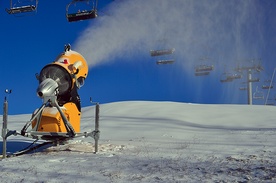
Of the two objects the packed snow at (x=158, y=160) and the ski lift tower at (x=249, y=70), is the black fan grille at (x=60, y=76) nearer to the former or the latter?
the packed snow at (x=158, y=160)

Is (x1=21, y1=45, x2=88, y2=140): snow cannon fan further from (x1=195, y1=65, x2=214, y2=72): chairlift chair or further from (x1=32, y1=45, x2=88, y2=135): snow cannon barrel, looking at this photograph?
(x1=195, y1=65, x2=214, y2=72): chairlift chair

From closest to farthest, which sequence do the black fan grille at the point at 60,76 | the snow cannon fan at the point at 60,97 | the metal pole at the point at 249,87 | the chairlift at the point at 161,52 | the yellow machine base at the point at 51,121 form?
the snow cannon fan at the point at 60,97 → the yellow machine base at the point at 51,121 → the black fan grille at the point at 60,76 → the chairlift at the point at 161,52 → the metal pole at the point at 249,87

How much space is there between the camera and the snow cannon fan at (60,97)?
6944 mm

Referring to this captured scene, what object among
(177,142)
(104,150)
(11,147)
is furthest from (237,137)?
(11,147)

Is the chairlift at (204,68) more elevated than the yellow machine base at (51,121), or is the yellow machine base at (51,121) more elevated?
the chairlift at (204,68)

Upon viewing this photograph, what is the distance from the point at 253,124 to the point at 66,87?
681cm

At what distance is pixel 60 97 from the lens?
25.0 feet

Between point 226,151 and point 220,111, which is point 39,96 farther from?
point 220,111

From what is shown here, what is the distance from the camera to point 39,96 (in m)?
7.00

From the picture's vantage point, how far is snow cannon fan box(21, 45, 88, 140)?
6944 millimetres

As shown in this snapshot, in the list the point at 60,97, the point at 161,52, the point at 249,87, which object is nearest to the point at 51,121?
the point at 60,97

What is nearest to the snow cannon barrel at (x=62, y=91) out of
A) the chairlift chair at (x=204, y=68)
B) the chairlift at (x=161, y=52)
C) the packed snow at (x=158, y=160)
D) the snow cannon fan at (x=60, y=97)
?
the snow cannon fan at (x=60, y=97)

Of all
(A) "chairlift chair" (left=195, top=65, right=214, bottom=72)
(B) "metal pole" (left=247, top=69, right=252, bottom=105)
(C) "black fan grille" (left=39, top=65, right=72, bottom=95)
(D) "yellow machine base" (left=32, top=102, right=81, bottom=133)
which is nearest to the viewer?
(D) "yellow machine base" (left=32, top=102, right=81, bottom=133)

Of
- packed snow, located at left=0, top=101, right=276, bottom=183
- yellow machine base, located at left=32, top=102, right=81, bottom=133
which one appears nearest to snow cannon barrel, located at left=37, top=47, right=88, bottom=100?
yellow machine base, located at left=32, top=102, right=81, bottom=133
